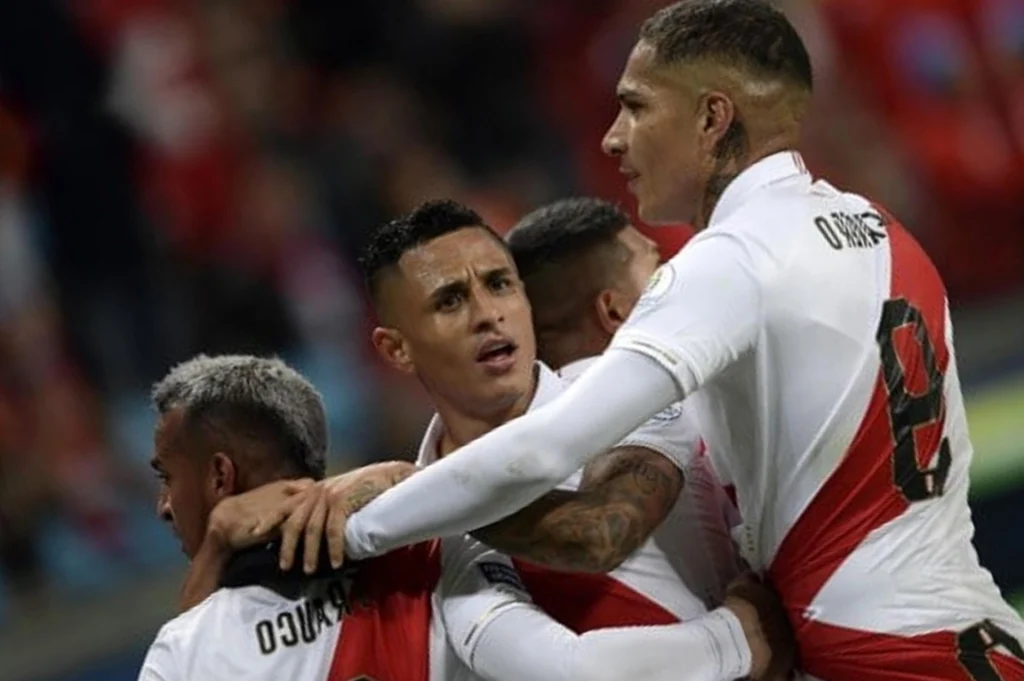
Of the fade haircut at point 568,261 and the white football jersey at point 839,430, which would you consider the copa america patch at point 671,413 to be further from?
the fade haircut at point 568,261

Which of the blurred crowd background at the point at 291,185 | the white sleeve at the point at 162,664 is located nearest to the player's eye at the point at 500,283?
the white sleeve at the point at 162,664

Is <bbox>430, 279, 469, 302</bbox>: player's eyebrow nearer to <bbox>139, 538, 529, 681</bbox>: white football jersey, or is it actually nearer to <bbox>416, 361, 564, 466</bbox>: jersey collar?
<bbox>416, 361, 564, 466</bbox>: jersey collar

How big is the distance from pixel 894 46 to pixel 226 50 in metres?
2.43

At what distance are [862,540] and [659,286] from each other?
54cm

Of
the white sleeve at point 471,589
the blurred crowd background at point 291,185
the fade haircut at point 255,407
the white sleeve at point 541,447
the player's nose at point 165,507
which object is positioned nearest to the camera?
the white sleeve at point 541,447

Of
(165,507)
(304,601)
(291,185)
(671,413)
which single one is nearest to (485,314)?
(671,413)

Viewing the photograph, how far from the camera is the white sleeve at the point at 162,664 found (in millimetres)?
4051

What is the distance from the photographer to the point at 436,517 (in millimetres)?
3797

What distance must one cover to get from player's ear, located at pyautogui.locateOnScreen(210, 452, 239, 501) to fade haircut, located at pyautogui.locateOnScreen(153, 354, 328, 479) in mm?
36

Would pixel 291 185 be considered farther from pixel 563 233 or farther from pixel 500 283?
pixel 500 283

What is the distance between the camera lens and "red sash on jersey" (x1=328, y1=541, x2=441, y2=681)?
4.06 metres

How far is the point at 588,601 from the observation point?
13.2ft

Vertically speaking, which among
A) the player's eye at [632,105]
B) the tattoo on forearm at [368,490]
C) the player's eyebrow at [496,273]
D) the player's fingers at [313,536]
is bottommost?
the player's fingers at [313,536]

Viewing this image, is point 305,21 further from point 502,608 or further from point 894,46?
point 502,608
